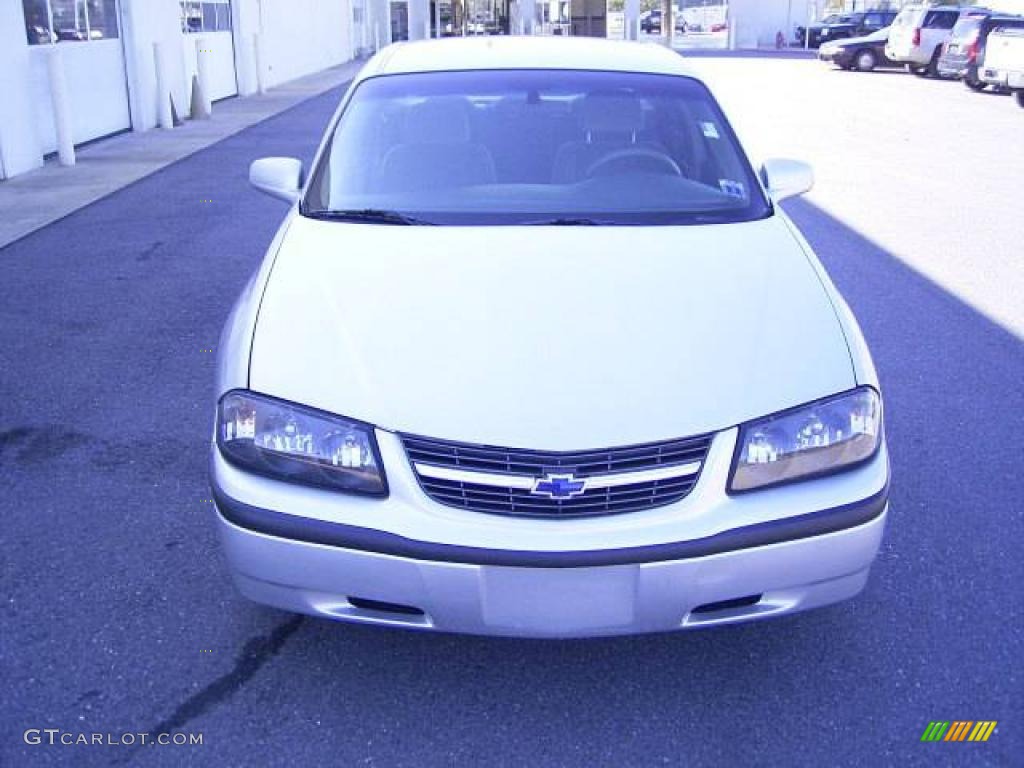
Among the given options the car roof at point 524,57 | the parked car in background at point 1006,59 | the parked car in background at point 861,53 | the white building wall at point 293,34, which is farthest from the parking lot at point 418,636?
the parked car in background at point 861,53

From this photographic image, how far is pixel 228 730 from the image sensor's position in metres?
2.87

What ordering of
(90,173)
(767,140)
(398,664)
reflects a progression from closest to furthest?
(398,664) → (90,173) → (767,140)

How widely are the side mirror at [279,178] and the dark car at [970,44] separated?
75.3 feet

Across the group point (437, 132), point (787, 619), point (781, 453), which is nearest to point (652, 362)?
point (781, 453)

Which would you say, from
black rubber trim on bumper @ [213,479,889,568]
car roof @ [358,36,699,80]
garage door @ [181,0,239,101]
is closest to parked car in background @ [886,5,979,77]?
garage door @ [181,0,239,101]

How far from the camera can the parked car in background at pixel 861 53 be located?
3197cm

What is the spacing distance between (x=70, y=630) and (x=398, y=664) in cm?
104

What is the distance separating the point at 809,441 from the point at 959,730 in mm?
862

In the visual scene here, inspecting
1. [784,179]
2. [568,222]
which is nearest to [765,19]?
[784,179]

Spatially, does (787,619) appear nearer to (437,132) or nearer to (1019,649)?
(1019,649)

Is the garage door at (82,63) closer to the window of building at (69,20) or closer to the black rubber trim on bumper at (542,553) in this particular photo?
the window of building at (69,20)

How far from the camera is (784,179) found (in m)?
4.34

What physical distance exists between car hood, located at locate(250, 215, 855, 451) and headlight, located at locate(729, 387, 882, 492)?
0.04 meters

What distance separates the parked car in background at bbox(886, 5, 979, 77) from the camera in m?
29.0
